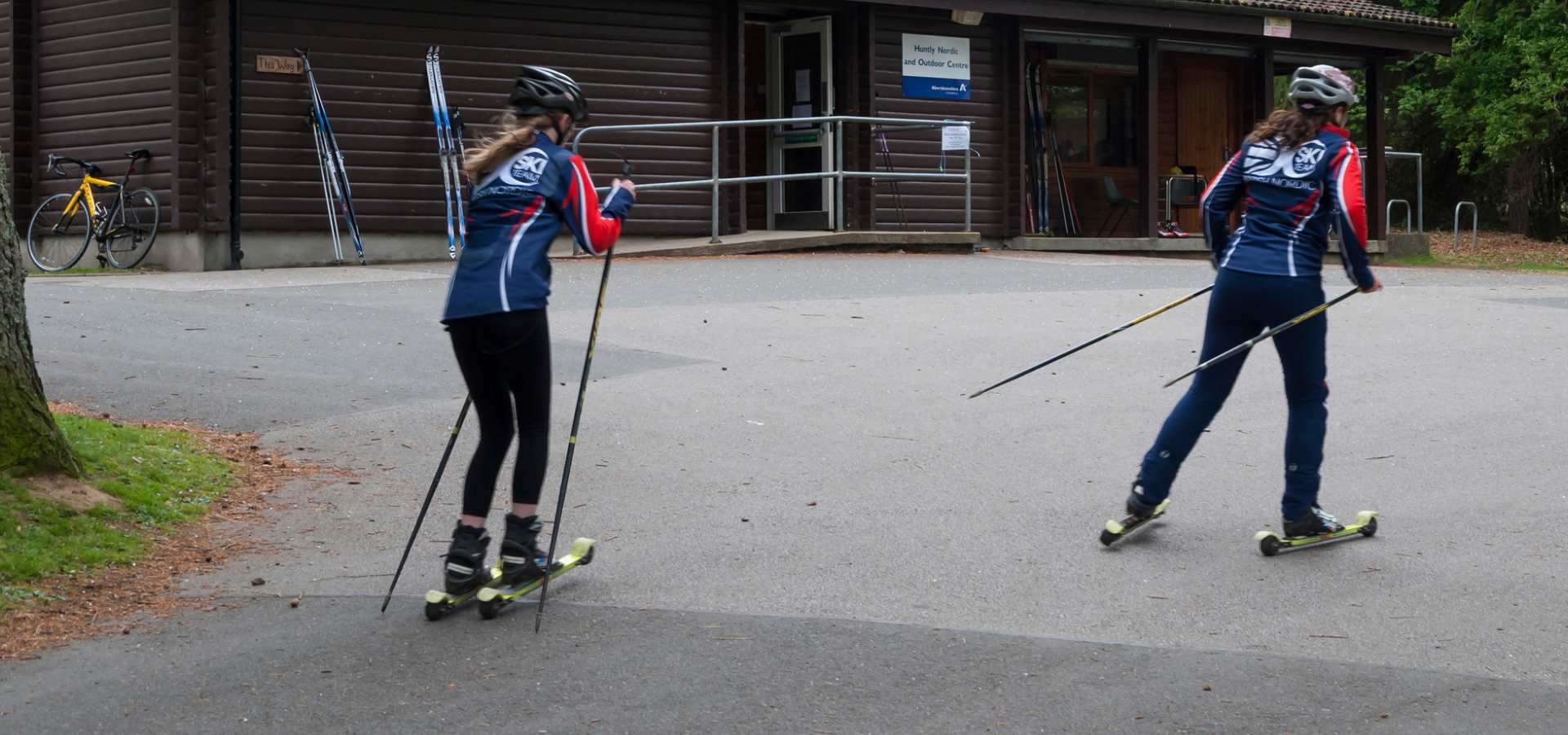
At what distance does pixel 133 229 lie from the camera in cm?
1694

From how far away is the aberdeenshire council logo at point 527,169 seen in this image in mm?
5211

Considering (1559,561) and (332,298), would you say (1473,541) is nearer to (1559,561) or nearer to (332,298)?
(1559,561)

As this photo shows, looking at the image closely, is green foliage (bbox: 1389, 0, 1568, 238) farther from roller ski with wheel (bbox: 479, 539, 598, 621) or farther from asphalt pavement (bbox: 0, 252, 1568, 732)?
roller ski with wheel (bbox: 479, 539, 598, 621)

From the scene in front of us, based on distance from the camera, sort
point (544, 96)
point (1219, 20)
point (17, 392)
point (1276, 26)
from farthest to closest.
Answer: point (1276, 26)
point (1219, 20)
point (17, 392)
point (544, 96)

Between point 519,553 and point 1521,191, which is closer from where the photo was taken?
point 519,553

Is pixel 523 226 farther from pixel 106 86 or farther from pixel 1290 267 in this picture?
pixel 106 86

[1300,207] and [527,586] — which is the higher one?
A: [1300,207]

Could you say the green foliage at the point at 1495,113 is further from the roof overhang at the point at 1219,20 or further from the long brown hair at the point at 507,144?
the long brown hair at the point at 507,144

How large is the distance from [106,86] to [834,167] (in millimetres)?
7894

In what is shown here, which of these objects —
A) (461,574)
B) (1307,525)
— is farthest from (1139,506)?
(461,574)

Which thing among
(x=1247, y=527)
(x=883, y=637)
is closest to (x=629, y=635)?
(x=883, y=637)

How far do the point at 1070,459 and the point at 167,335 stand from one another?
6.21 meters

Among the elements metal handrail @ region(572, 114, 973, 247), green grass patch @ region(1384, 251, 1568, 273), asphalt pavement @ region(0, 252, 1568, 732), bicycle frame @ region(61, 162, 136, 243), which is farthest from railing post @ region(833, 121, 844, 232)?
green grass patch @ region(1384, 251, 1568, 273)

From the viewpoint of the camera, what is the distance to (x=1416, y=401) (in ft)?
30.1
